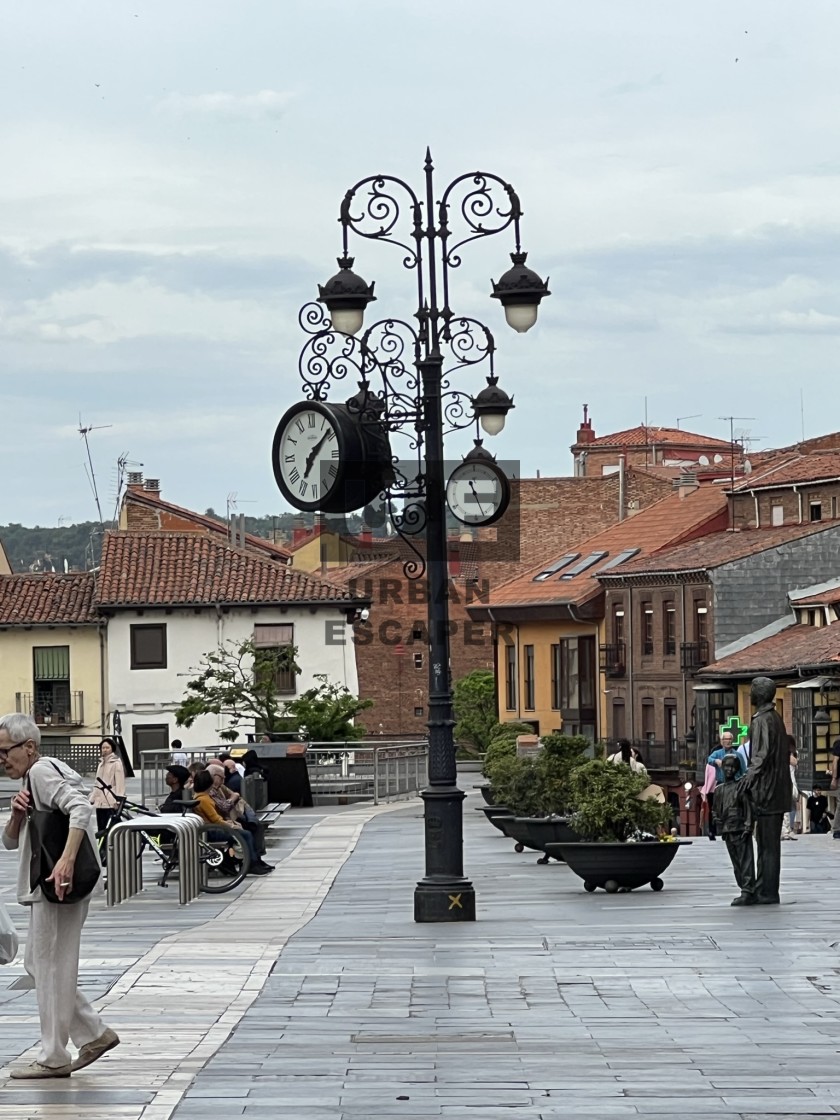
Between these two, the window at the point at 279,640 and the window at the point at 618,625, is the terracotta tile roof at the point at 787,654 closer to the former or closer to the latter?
the window at the point at 618,625

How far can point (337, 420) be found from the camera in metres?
16.1

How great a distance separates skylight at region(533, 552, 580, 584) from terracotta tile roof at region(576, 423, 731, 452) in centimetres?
1837

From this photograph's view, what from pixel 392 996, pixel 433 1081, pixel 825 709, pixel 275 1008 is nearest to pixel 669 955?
pixel 392 996

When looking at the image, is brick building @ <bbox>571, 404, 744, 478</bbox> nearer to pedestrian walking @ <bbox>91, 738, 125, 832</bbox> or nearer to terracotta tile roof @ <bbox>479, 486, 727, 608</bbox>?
terracotta tile roof @ <bbox>479, 486, 727, 608</bbox>

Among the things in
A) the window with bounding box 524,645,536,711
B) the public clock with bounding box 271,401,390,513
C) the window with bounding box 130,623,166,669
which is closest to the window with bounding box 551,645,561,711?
the window with bounding box 524,645,536,711

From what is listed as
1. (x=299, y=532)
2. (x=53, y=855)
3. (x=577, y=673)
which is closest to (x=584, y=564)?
(x=577, y=673)

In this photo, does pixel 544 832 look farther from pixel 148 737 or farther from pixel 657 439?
pixel 657 439

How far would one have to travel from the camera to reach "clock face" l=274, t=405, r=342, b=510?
52.9 ft

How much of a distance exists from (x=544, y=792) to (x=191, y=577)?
42.9 m

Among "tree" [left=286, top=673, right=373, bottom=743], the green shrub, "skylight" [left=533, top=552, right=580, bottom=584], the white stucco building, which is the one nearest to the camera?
the green shrub

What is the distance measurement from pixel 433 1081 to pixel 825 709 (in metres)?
39.7

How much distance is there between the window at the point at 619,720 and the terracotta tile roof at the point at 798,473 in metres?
8.18

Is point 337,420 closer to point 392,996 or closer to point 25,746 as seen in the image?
point 392,996

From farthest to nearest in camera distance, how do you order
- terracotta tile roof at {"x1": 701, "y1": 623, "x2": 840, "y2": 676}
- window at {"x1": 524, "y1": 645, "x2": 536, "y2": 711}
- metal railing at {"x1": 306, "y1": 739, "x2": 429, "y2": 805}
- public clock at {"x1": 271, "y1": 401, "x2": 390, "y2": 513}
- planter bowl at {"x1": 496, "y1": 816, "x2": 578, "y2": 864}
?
window at {"x1": 524, "y1": 645, "x2": 536, "y2": 711}, terracotta tile roof at {"x1": 701, "y1": 623, "x2": 840, "y2": 676}, metal railing at {"x1": 306, "y1": 739, "x2": 429, "y2": 805}, planter bowl at {"x1": 496, "y1": 816, "x2": 578, "y2": 864}, public clock at {"x1": 271, "y1": 401, "x2": 390, "y2": 513}
